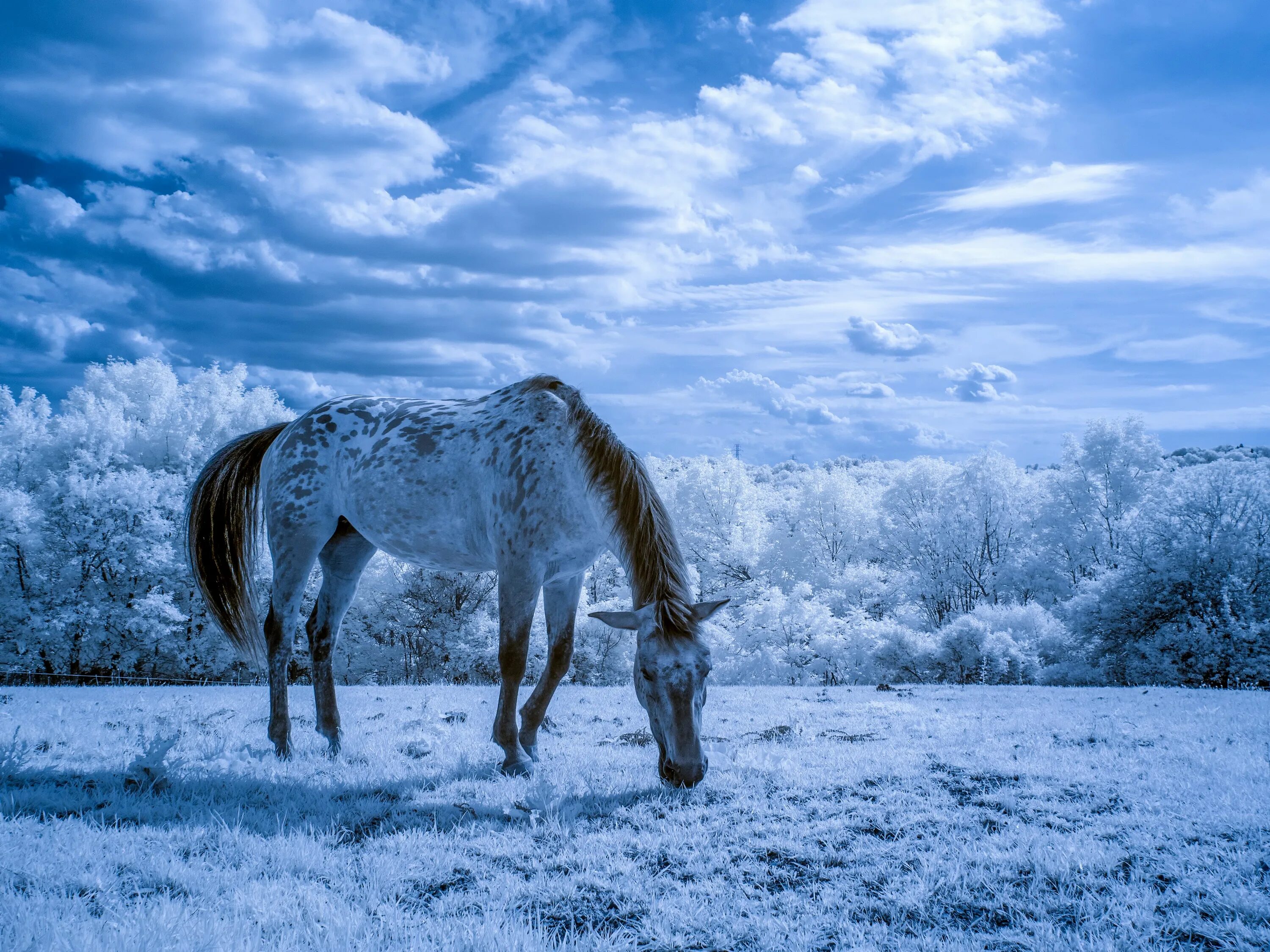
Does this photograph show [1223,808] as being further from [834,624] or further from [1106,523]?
[1106,523]

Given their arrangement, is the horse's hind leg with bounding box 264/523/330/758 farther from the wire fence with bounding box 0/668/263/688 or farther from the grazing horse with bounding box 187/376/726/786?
the wire fence with bounding box 0/668/263/688

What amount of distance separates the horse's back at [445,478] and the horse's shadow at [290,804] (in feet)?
6.09

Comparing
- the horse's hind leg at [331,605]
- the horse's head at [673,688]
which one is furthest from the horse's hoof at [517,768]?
the horse's hind leg at [331,605]

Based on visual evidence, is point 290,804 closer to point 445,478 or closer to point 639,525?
point 445,478

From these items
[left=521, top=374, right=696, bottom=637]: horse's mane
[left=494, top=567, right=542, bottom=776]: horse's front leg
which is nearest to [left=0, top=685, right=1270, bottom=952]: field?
[left=494, top=567, right=542, bottom=776]: horse's front leg

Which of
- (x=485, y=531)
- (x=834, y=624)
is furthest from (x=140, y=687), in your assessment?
(x=834, y=624)

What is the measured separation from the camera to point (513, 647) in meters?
5.95

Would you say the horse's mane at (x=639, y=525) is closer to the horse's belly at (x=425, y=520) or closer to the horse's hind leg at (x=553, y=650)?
the horse's hind leg at (x=553, y=650)

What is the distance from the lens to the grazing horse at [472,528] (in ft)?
17.2

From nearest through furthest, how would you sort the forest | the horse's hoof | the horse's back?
the horse's hoof < the horse's back < the forest

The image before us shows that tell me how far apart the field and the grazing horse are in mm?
635

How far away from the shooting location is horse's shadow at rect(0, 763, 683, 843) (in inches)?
175

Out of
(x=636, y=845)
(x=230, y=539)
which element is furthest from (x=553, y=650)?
(x=230, y=539)

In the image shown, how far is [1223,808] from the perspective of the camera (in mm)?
4734
